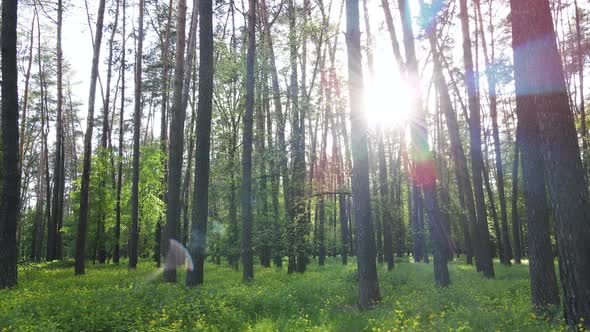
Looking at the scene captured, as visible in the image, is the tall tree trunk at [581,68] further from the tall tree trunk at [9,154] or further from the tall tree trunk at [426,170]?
the tall tree trunk at [9,154]

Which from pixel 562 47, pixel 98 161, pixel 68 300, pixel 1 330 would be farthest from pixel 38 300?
pixel 562 47

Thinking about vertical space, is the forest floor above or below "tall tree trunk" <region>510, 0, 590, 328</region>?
below

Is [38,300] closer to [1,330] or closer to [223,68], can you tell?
[1,330]

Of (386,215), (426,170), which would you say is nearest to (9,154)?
(426,170)

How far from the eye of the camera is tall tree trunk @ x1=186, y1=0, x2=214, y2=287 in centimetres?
1001

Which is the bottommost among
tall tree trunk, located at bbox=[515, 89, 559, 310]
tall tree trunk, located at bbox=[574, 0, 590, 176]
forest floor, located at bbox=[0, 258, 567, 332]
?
forest floor, located at bbox=[0, 258, 567, 332]

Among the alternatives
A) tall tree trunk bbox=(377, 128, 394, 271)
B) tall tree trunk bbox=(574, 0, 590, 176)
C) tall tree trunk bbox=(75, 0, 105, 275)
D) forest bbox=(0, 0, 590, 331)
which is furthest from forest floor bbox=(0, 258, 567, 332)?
tall tree trunk bbox=(574, 0, 590, 176)

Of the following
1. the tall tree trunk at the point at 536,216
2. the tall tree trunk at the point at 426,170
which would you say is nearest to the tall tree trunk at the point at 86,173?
the tall tree trunk at the point at 426,170

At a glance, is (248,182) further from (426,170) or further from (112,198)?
(112,198)

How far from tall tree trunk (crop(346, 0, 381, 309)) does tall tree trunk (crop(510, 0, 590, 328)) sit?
12.1 feet

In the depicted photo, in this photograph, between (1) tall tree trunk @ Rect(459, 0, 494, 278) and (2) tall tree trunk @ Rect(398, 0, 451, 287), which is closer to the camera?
(2) tall tree trunk @ Rect(398, 0, 451, 287)

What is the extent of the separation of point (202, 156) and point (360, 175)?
4.26 m

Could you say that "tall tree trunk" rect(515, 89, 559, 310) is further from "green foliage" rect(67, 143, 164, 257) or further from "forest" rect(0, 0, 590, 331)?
"green foliage" rect(67, 143, 164, 257)

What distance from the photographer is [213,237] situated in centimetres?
1866
